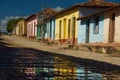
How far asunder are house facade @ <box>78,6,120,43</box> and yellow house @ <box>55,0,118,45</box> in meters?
1.87

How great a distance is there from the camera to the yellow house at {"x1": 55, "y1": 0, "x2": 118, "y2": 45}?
3476 cm

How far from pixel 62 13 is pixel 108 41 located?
1605cm

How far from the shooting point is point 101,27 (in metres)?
27.7

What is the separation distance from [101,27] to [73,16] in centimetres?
889

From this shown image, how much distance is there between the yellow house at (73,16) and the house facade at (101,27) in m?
1.87

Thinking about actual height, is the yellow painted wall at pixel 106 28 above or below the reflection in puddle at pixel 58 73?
above

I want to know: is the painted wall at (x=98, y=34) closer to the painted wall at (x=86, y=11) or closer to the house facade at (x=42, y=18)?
the painted wall at (x=86, y=11)

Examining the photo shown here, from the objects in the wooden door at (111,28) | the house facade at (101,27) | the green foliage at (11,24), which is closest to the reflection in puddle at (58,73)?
the house facade at (101,27)

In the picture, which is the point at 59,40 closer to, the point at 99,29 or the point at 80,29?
the point at 80,29

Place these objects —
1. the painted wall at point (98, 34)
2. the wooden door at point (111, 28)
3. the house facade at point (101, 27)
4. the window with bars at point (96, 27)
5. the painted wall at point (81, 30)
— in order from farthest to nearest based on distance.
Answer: the painted wall at point (81, 30), the window with bars at point (96, 27), the painted wall at point (98, 34), the wooden door at point (111, 28), the house facade at point (101, 27)

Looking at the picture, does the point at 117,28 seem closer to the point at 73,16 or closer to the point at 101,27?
the point at 101,27

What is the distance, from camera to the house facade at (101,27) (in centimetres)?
2500

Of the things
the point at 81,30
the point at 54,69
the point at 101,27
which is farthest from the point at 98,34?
the point at 54,69

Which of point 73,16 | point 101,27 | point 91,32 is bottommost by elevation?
point 91,32
